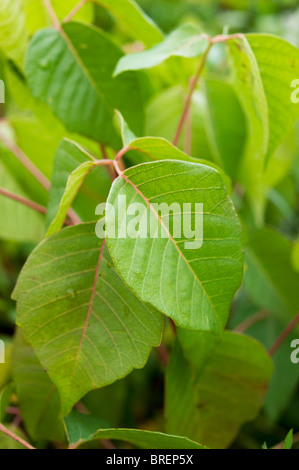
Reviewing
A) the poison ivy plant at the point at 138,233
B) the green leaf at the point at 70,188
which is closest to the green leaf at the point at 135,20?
the poison ivy plant at the point at 138,233

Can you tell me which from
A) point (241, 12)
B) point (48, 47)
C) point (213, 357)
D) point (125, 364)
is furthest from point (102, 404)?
point (241, 12)

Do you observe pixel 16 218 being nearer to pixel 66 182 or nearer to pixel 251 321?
pixel 66 182

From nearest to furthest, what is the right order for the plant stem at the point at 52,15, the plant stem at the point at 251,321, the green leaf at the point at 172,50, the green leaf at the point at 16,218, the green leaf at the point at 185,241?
the green leaf at the point at 185,241
the green leaf at the point at 172,50
the plant stem at the point at 52,15
the green leaf at the point at 16,218
the plant stem at the point at 251,321

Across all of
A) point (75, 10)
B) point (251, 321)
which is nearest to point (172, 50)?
point (75, 10)

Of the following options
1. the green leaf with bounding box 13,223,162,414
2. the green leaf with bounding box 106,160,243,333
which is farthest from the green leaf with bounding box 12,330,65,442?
the green leaf with bounding box 106,160,243,333

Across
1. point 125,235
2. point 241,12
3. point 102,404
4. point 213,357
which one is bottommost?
point 102,404

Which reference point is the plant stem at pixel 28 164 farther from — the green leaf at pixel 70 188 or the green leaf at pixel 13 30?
the green leaf at pixel 70 188
